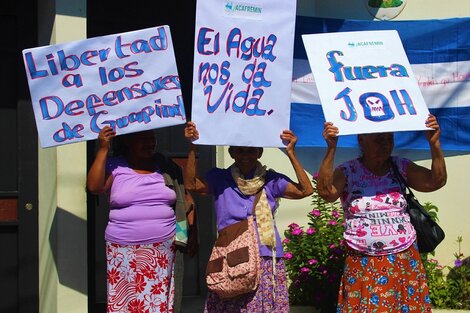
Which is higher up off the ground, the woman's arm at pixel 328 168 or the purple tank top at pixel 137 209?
the woman's arm at pixel 328 168

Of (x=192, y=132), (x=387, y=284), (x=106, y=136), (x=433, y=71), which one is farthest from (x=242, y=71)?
(x=433, y=71)

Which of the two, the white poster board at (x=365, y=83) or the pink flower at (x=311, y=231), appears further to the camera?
the pink flower at (x=311, y=231)

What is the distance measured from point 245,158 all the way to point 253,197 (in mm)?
235

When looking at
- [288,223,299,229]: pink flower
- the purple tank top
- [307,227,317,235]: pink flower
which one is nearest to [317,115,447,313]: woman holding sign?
the purple tank top

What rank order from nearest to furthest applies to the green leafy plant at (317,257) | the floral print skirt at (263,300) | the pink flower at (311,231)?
the floral print skirt at (263,300), the green leafy plant at (317,257), the pink flower at (311,231)

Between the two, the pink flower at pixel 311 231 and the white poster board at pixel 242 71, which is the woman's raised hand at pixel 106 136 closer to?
the white poster board at pixel 242 71

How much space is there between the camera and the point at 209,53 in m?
4.27

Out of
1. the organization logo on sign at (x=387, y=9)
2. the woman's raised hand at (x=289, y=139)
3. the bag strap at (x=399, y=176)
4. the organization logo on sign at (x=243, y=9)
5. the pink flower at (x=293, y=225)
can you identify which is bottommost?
the pink flower at (x=293, y=225)

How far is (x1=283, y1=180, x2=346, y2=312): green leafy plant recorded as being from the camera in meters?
5.77

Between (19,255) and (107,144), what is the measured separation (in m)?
1.77

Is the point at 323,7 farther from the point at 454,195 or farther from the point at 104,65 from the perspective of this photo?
the point at 104,65

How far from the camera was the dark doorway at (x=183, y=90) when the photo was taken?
6062 mm

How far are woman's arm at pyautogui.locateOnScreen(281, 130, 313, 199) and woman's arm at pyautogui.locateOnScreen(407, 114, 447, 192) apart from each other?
587mm

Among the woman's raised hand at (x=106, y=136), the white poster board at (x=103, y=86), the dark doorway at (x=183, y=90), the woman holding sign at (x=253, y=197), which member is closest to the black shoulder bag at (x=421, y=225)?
the woman holding sign at (x=253, y=197)
